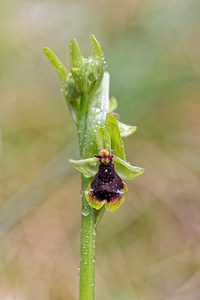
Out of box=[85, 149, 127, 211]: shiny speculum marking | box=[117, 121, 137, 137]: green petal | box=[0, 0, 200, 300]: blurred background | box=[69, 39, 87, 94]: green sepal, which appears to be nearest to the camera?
box=[85, 149, 127, 211]: shiny speculum marking

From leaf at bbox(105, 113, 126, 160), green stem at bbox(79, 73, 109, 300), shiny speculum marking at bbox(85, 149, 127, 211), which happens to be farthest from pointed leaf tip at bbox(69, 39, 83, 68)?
shiny speculum marking at bbox(85, 149, 127, 211)

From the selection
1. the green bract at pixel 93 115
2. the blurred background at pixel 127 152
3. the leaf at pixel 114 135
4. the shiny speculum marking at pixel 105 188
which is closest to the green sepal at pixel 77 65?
the green bract at pixel 93 115

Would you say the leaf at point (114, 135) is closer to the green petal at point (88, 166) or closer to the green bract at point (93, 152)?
the green bract at point (93, 152)

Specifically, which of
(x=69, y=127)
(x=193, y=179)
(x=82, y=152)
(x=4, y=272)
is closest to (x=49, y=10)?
(x=69, y=127)

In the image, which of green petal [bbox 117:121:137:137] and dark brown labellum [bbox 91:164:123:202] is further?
green petal [bbox 117:121:137:137]

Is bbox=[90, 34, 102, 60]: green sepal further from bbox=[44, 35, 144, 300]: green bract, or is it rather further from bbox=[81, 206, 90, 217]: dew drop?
bbox=[81, 206, 90, 217]: dew drop

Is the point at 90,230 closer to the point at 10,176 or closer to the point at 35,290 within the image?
Result: the point at 35,290
